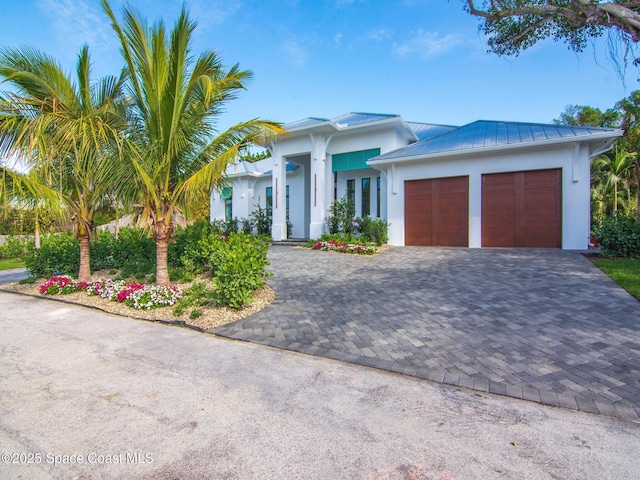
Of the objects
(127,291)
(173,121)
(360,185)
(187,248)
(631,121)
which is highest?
(631,121)

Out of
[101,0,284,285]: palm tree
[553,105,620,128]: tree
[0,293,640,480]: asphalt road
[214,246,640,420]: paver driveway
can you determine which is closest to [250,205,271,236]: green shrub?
[214,246,640,420]: paver driveway

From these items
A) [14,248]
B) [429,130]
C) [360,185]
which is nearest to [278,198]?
[360,185]

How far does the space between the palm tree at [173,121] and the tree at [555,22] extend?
24.8ft

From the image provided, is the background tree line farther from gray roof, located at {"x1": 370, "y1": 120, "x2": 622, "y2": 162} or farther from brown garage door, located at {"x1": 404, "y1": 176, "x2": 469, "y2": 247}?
brown garage door, located at {"x1": 404, "y1": 176, "x2": 469, "y2": 247}

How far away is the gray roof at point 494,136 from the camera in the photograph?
990 centimetres

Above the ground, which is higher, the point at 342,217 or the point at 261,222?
the point at 342,217

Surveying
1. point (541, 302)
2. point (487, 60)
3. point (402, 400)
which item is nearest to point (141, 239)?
point (402, 400)

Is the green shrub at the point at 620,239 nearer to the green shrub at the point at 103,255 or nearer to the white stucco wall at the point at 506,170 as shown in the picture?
the white stucco wall at the point at 506,170

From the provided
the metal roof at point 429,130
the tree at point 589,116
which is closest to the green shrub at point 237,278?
the metal roof at point 429,130

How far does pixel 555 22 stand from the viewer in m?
9.22

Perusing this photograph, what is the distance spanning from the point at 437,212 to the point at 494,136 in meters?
3.35

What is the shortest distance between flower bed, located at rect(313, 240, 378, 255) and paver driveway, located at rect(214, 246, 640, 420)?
9.60ft

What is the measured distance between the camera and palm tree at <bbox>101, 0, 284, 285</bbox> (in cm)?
553

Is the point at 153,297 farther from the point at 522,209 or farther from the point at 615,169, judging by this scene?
the point at 615,169
